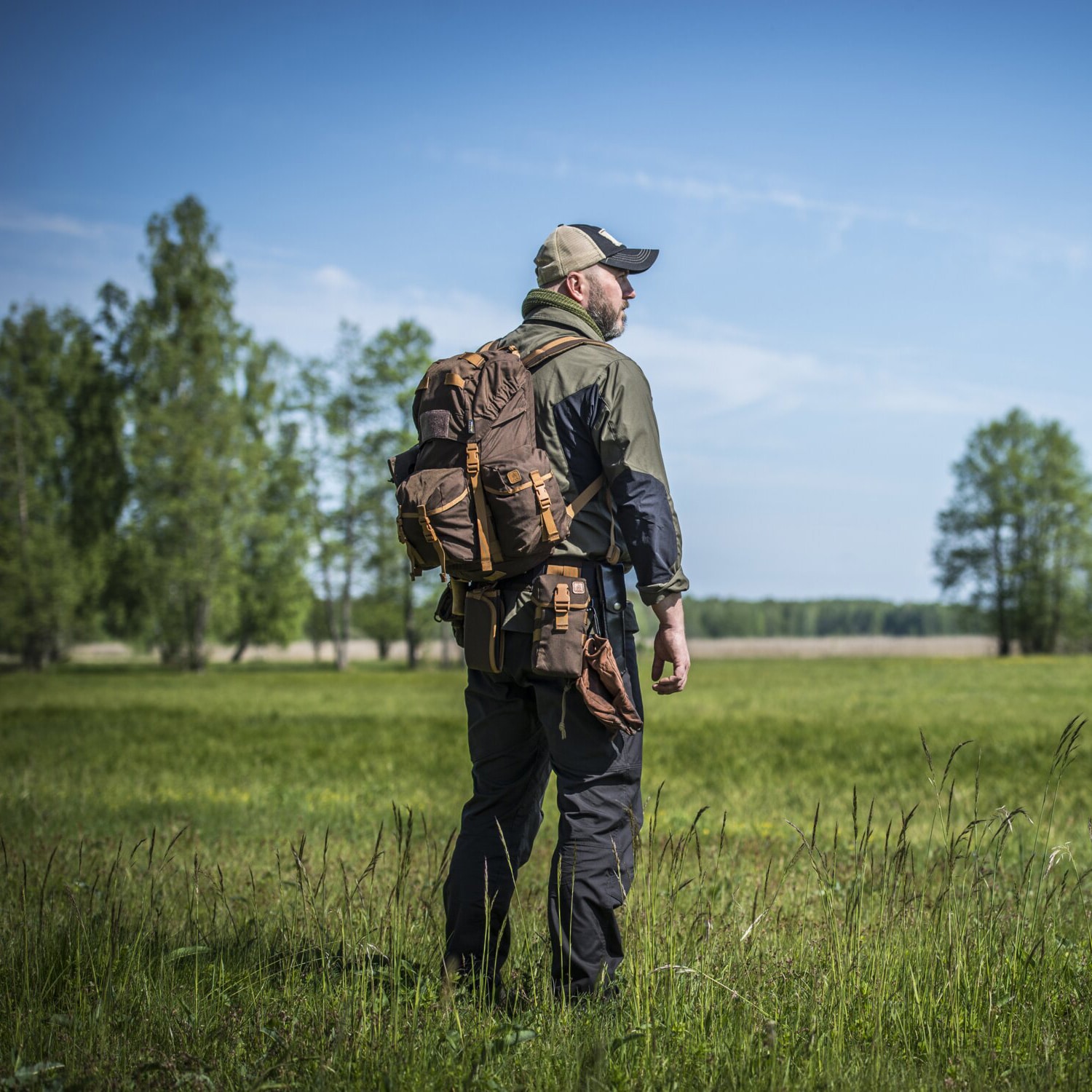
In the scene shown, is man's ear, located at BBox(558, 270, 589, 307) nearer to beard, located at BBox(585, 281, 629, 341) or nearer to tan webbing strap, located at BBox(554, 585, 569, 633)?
beard, located at BBox(585, 281, 629, 341)

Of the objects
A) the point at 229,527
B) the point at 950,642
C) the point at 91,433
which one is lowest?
the point at 950,642

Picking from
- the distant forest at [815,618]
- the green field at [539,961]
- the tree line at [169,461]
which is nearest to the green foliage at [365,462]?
the tree line at [169,461]

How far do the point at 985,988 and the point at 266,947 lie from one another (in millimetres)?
2571

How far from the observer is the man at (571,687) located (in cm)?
359

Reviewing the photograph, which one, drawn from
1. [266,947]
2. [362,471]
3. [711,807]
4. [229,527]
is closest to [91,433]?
[229,527]

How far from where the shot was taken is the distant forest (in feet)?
458

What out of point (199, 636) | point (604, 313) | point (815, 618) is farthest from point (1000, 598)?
point (815, 618)

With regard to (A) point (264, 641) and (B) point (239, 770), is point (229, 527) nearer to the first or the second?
(A) point (264, 641)

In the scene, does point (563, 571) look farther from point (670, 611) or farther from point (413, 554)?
point (413, 554)

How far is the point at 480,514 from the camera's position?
3652 millimetres

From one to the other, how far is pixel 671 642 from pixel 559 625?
41cm

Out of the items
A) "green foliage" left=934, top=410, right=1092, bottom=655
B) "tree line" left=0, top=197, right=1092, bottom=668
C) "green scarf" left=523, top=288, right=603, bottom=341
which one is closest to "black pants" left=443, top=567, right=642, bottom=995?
"green scarf" left=523, top=288, right=603, bottom=341

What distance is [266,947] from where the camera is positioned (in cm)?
A: 403

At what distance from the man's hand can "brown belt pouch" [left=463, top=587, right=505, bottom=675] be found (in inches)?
21.5
